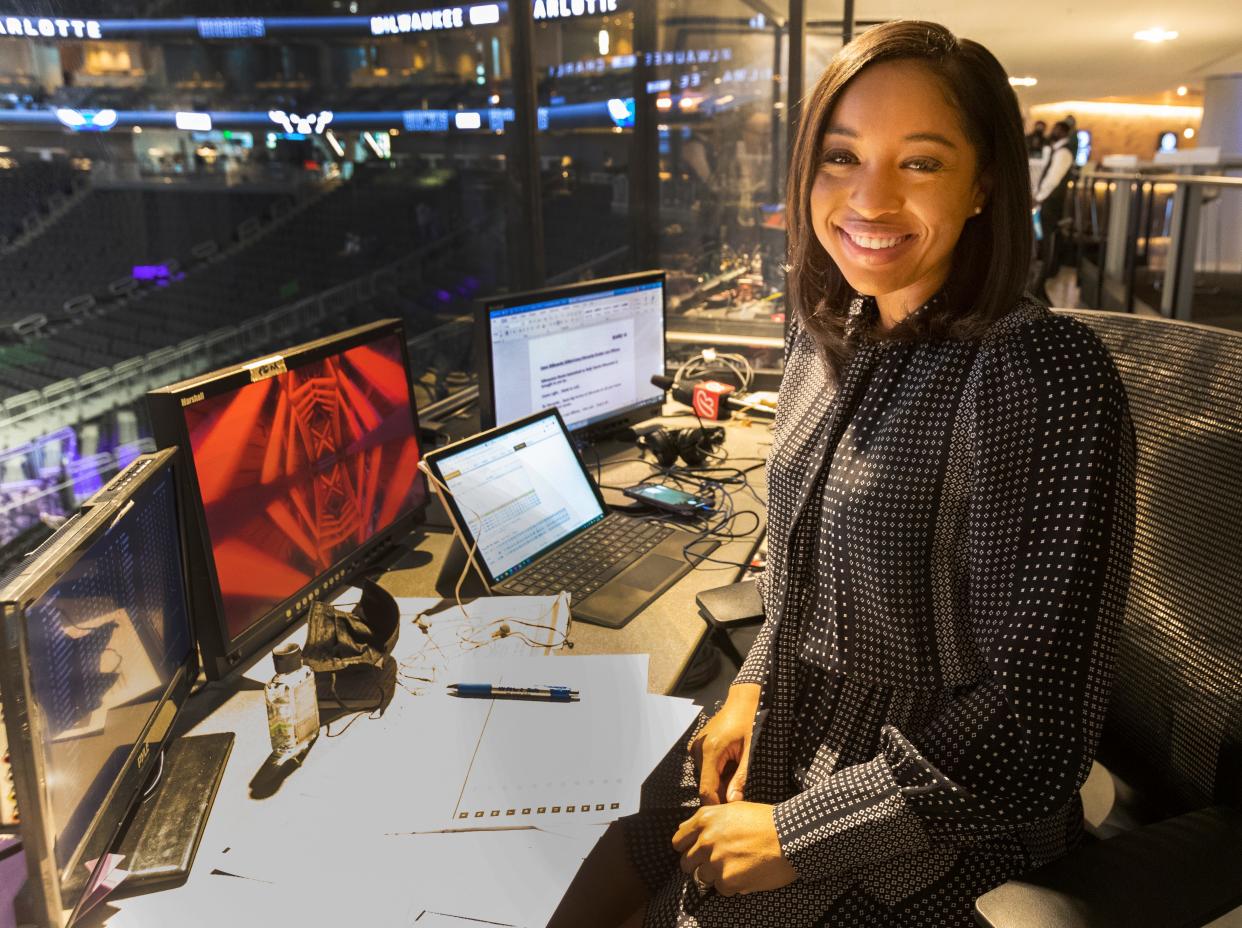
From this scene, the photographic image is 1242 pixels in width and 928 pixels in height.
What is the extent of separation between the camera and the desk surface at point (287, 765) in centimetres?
89

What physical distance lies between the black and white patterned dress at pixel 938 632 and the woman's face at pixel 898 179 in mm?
106

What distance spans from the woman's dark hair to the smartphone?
33.1 inches

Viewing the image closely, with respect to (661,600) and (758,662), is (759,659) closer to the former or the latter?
(758,662)

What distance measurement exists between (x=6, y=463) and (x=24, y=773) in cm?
186

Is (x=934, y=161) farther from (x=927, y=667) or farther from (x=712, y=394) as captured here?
(x=712, y=394)

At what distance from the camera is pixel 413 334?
1.73 m

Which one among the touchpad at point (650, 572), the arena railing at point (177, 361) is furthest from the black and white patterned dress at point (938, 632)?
the arena railing at point (177, 361)

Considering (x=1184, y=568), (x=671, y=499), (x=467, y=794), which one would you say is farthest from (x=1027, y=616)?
(x=671, y=499)

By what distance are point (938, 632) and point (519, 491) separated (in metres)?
0.85

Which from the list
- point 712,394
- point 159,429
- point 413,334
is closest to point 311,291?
point 712,394

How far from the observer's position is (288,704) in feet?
3.66

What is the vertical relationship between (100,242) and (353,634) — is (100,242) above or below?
above

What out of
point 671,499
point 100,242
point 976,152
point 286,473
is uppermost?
point 976,152

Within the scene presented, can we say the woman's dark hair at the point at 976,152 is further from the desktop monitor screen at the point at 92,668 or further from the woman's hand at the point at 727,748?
the desktop monitor screen at the point at 92,668
